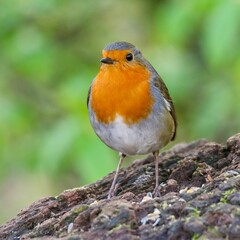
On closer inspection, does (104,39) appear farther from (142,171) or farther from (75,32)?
(142,171)

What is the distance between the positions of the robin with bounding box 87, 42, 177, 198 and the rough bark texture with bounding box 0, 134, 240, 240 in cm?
34

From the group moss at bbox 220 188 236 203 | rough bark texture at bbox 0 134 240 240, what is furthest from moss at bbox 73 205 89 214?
moss at bbox 220 188 236 203

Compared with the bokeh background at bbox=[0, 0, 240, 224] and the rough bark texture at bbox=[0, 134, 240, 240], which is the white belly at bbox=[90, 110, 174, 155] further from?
the bokeh background at bbox=[0, 0, 240, 224]

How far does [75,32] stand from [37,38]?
690mm

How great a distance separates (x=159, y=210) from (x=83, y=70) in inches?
123

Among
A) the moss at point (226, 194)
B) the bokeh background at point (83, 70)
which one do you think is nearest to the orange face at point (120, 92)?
the bokeh background at point (83, 70)

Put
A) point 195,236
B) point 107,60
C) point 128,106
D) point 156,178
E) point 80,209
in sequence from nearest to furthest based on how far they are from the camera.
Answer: point 195,236 → point 80,209 → point 156,178 → point 128,106 → point 107,60

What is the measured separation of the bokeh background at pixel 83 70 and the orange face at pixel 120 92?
72 cm

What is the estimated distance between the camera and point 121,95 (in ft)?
14.0

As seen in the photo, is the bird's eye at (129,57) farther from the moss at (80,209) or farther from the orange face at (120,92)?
the moss at (80,209)

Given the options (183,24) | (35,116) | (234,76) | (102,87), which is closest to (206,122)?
(234,76)

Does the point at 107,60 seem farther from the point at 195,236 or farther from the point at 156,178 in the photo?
the point at 195,236

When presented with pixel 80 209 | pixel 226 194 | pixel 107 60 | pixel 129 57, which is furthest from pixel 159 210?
pixel 129 57

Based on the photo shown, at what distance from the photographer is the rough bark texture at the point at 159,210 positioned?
271cm
